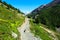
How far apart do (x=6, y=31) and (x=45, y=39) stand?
975 inches

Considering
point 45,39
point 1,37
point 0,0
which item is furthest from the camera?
point 0,0

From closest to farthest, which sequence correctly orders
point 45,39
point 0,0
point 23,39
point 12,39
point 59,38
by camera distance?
point 12,39, point 23,39, point 45,39, point 59,38, point 0,0

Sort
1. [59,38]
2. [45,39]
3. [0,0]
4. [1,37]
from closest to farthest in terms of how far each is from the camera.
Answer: [1,37] → [45,39] → [59,38] → [0,0]

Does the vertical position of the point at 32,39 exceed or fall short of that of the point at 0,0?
it falls short

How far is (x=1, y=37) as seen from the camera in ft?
135

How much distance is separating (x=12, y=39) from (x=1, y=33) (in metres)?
2.75

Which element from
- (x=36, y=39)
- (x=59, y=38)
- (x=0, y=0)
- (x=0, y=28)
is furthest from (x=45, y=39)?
(x=0, y=0)

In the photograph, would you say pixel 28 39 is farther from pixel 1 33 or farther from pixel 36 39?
pixel 1 33

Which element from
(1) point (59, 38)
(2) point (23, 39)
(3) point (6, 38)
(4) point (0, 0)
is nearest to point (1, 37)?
(3) point (6, 38)

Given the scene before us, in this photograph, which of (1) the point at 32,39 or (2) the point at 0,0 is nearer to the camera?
(1) the point at 32,39

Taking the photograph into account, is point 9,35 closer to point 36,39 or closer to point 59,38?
point 36,39

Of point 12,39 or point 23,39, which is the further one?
point 23,39

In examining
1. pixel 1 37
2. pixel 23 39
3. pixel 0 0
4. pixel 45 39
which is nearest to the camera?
pixel 1 37

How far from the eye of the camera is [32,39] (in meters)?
59.2
